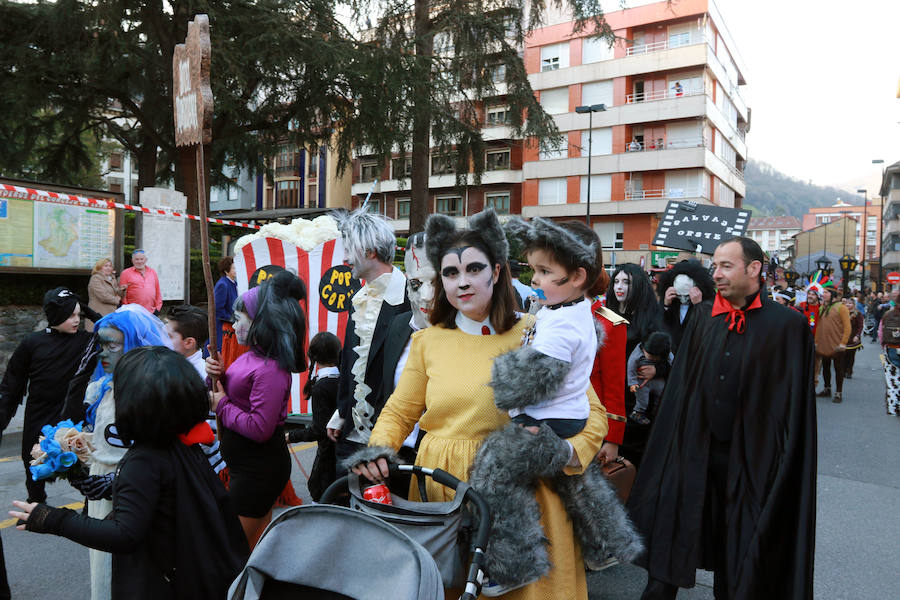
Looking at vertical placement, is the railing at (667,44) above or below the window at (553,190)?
above

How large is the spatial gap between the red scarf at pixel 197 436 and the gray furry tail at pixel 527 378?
3.30ft

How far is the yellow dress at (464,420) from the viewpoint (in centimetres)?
220

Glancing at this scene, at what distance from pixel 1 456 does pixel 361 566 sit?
606 centimetres

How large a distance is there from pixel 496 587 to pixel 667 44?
153ft

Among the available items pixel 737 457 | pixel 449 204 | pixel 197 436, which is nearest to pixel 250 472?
pixel 197 436

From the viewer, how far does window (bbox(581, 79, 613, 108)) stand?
144 ft

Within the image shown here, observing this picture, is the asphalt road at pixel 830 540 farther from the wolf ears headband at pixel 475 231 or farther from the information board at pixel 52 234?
the information board at pixel 52 234

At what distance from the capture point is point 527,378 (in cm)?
203

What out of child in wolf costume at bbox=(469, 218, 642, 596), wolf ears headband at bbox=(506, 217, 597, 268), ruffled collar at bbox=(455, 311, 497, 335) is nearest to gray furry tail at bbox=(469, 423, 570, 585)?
child in wolf costume at bbox=(469, 218, 642, 596)

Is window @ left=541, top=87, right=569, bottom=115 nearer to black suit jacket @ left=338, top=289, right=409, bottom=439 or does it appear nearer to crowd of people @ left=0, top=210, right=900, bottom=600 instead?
crowd of people @ left=0, top=210, right=900, bottom=600

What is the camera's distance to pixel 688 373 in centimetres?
345

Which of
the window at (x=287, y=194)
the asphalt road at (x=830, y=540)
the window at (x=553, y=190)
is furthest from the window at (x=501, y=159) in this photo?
the asphalt road at (x=830, y=540)

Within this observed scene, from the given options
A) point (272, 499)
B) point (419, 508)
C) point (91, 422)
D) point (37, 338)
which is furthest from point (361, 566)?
point (37, 338)

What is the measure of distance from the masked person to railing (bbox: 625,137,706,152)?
136 ft
